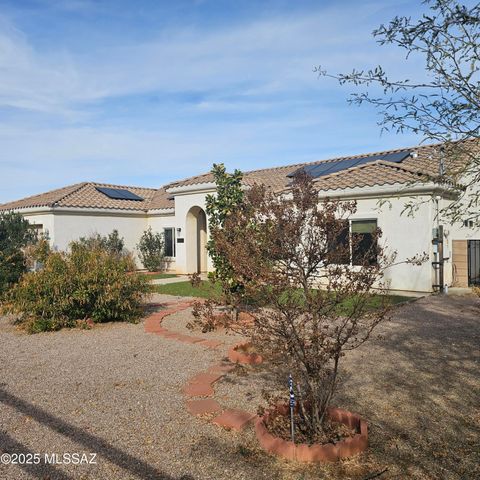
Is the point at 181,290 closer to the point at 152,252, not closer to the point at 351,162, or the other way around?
the point at 152,252

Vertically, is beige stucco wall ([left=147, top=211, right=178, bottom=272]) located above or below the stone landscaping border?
above

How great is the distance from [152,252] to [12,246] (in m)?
8.99

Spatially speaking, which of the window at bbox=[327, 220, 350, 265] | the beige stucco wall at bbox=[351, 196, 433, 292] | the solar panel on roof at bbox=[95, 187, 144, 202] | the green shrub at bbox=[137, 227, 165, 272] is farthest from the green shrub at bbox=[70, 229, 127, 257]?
the window at bbox=[327, 220, 350, 265]

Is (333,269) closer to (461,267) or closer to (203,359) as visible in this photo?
(203,359)

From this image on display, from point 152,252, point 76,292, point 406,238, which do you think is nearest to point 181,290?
point 76,292

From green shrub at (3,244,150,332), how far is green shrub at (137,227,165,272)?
39.5ft

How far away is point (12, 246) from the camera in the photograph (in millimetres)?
15078

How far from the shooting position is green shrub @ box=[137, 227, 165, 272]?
76.5ft

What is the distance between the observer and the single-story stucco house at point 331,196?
46.1 feet

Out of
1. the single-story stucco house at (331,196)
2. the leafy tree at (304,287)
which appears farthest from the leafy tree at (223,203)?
the leafy tree at (304,287)

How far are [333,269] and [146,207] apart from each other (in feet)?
71.3

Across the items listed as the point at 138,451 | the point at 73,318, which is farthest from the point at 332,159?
the point at 138,451

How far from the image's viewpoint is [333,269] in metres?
4.65

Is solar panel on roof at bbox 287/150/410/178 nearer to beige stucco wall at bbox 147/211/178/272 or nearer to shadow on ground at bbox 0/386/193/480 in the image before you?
beige stucco wall at bbox 147/211/178/272
